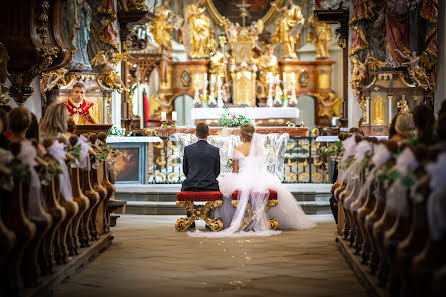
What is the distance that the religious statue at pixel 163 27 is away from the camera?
22344 mm

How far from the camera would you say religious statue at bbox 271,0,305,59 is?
22953mm

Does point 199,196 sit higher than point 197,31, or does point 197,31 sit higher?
point 197,31

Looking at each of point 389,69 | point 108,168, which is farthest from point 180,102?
point 108,168

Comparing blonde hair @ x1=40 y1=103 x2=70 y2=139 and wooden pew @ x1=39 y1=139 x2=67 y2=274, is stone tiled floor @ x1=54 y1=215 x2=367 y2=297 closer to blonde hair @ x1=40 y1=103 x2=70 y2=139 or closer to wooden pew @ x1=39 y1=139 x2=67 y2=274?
wooden pew @ x1=39 y1=139 x2=67 y2=274

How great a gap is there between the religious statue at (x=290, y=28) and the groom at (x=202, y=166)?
46.9 ft

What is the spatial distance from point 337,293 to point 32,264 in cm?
217

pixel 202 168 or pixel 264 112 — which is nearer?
pixel 202 168

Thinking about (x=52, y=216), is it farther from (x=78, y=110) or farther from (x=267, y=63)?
(x=267, y=63)

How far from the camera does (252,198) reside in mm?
9125

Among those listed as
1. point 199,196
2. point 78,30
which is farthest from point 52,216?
point 78,30

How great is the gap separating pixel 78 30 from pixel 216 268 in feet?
27.1

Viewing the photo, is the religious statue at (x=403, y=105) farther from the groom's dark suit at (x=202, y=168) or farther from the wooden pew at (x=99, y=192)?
the wooden pew at (x=99, y=192)

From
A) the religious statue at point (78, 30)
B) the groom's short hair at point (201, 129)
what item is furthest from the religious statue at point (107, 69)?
the groom's short hair at point (201, 129)

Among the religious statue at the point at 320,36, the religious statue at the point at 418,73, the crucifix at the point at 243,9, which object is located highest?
the crucifix at the point at 243,9
